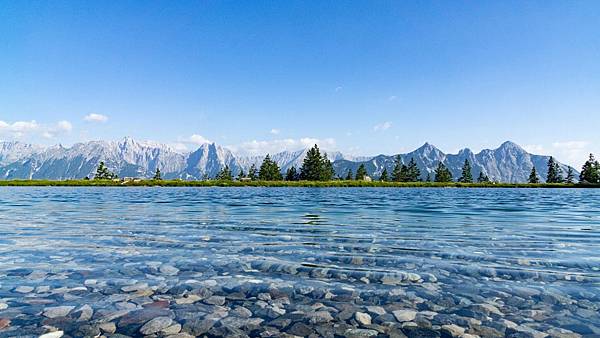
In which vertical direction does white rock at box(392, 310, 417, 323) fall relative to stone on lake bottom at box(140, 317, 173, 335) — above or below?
above

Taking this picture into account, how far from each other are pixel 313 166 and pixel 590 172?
105 meters

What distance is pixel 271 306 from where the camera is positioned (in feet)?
21.4

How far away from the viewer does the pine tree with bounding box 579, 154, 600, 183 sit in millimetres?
142750

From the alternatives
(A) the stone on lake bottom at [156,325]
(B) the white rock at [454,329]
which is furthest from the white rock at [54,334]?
(B) the white rock at [454,329]

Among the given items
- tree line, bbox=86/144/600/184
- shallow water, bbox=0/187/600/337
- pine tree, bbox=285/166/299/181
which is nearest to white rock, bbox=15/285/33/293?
shallow water, bbox=0/187/600/337

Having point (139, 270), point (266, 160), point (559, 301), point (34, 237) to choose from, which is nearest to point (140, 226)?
point (34, 237)

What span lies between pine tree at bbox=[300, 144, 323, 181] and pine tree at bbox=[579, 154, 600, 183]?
4002 inches

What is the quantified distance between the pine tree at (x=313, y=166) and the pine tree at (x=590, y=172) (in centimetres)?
10166

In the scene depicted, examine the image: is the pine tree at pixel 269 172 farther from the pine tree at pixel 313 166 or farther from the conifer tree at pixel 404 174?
the conifer tree at pixel 404 174

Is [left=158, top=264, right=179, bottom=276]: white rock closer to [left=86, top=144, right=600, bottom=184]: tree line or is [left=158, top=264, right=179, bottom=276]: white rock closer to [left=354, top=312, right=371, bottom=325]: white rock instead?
[left=354, top=312, right=371, bottom=325]: white rock

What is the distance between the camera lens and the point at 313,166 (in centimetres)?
14838

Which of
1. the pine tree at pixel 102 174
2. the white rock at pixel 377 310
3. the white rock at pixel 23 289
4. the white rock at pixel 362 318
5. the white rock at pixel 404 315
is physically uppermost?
the pine tree at pixel 102 174

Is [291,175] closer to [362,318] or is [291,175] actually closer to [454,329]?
[362,318]

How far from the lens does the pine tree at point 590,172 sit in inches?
5620
